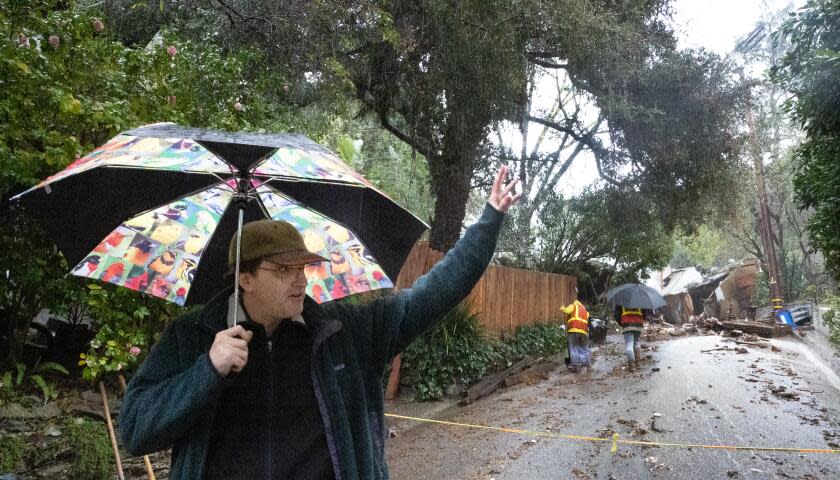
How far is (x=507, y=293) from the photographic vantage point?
15.0 metres

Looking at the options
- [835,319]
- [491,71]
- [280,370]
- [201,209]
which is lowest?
[280,370]

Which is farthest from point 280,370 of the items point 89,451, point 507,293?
point 507,293

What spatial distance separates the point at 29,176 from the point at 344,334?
4.64 metres

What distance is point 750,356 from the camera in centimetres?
1571

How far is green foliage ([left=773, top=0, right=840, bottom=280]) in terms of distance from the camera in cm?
530

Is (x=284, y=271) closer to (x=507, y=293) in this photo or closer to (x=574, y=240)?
(x=507, y=293)

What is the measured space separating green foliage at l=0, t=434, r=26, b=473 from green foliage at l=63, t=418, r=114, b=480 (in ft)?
1.40

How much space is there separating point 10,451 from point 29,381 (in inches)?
63.6

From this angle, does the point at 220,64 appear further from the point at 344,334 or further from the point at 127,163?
the point at 344,334

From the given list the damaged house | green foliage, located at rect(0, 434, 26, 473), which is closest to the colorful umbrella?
green foliage, located at rect(0, 434, 26, 473)

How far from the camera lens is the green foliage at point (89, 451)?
5641 millimetres

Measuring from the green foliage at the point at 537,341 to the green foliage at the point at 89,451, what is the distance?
30.3 feet

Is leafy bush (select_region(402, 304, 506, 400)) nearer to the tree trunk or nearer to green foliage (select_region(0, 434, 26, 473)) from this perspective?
the tree trunk

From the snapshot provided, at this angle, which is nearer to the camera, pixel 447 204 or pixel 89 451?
pixel 89 451
